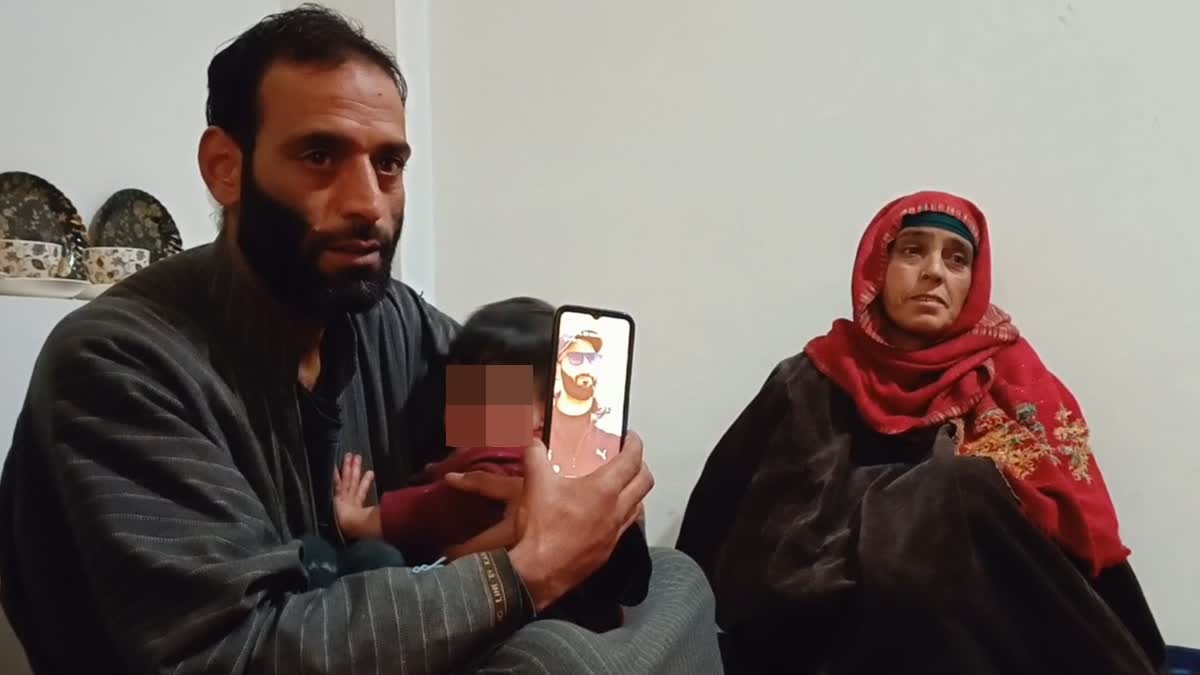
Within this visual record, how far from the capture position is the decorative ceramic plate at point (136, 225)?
136 centimetres

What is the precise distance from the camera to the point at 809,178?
1.59m

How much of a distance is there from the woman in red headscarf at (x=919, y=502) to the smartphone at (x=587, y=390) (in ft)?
1.52

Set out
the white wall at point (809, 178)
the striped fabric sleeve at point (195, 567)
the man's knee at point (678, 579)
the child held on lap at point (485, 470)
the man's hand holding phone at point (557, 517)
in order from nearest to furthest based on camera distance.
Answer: the striped fabric sleeve at point (195, 567), the man's hand holding phone at point (557, 517), the child held on lap at point (485, 470), the man's knee at point (678, 579), the white wall at point (809, 178)

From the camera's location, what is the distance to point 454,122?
1.80m

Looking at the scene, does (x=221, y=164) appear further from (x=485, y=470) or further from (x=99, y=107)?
(x=99, y=107)

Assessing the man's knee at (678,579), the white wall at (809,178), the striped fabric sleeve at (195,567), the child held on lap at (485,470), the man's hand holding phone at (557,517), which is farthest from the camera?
the white wall at (809,178)

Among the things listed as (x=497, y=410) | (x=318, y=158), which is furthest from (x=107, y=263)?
(x=497, y=410)

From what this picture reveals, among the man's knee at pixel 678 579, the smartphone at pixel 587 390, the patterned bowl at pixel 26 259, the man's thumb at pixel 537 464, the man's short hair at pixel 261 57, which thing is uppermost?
the man's short hair at pixel 261 57

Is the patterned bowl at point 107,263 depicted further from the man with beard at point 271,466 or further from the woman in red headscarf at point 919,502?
the woman in red headscarf at point 919,502

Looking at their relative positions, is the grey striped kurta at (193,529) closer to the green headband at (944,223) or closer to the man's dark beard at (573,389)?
the man's dark beard at (573,389)

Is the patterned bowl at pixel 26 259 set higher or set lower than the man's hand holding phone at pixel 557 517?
higher

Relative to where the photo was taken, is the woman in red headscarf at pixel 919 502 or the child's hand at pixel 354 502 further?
the woman in red headscarf at pixel 919 502

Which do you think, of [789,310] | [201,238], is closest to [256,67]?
[201,238]

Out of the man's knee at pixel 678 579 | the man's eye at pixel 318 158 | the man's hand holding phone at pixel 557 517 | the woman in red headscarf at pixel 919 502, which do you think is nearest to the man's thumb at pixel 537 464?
the man's hand holding phone at pixel 557 517
